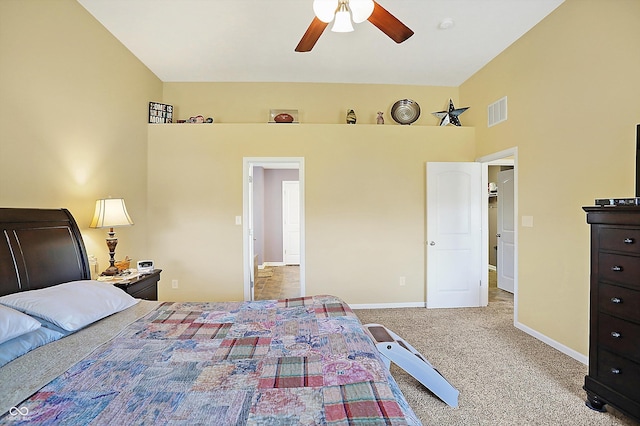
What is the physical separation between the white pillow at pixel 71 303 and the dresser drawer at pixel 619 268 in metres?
3.00

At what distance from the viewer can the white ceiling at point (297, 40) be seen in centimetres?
265

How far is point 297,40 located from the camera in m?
3.17

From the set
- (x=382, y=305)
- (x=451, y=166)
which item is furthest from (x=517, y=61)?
(x=382, y=305)

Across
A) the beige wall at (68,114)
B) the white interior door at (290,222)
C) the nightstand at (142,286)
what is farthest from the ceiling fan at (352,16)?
the white interior door at (290,222)

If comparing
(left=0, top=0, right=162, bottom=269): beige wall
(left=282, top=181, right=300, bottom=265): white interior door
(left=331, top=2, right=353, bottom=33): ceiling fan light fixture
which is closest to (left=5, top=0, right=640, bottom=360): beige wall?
(left=0, top=0, right=162, bottom=269): beige wall

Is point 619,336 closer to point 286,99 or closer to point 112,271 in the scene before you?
point 112,271

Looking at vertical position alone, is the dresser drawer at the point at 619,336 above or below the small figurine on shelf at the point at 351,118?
below

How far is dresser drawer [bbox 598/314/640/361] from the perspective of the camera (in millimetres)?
1647

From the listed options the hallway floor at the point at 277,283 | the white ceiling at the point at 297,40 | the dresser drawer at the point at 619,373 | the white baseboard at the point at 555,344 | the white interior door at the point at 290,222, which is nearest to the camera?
the dresser drawer at the point at 619,373

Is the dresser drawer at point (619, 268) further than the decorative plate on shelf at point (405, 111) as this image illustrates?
No

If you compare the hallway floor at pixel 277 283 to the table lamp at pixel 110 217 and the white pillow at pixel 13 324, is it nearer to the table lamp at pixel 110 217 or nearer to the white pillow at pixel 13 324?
the table lamp at pixel 110 217

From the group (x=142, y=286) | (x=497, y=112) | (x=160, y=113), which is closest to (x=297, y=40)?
(x=160, y=113)

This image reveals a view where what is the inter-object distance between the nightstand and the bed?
1.35 ft

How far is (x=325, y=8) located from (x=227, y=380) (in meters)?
2.07
